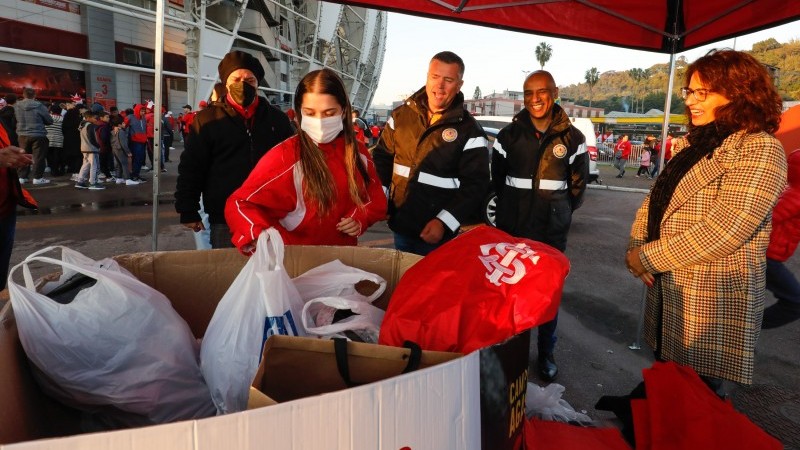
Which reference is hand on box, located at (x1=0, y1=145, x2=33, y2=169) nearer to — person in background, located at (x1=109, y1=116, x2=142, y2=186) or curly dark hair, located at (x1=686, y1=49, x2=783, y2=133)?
curly dark hair, located at (x1=686, y1=49, x2=783, y2=133)

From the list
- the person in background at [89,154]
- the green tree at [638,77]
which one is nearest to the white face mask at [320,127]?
the person in background at [89,154]

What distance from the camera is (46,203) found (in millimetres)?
8719

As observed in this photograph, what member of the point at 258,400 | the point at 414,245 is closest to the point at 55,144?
the point at 414,245

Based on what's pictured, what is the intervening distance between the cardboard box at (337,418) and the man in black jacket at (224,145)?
187cm

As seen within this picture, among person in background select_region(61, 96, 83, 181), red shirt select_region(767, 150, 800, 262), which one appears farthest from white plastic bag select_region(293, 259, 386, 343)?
person in background select_region(61, 96, 83, 181)

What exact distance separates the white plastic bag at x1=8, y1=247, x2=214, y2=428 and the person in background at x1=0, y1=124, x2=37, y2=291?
7.48 feet

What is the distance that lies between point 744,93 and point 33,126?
12.6 metres

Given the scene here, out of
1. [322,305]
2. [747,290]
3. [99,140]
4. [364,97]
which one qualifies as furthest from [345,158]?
[364,97]

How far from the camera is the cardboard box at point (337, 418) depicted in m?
0.66

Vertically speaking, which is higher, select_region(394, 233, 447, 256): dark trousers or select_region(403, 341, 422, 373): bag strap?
select_region(403, 341, 422, 373): bag strap

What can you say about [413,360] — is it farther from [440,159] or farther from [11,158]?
[11,158]

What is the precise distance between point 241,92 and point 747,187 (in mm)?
2507

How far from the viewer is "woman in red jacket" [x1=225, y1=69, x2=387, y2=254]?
1.89 metres

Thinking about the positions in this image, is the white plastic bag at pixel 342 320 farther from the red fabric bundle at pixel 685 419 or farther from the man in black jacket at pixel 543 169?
the man in black jacket at pixel 543 169
